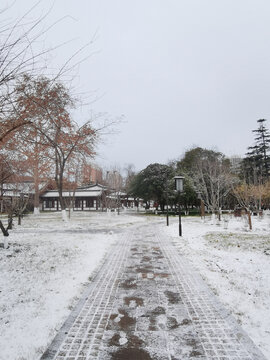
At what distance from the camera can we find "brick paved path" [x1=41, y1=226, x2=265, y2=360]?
2.59 m

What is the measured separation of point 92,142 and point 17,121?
1005 centimetres

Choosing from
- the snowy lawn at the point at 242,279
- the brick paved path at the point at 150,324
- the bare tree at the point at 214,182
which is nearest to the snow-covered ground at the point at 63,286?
the snowy lawn at the point at 242,279

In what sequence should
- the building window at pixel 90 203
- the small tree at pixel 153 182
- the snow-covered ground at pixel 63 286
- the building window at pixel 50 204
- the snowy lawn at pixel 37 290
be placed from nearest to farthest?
the snowy lawn at pixel 37 290 → the snow-covered ground at pixel 63 286 → the small tree at pixel 153 182 → the building window at pixel 90 203 → the building window at pixel 50 204

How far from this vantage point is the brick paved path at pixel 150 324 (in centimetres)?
259

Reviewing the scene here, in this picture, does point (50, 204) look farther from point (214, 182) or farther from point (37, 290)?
point (37, 290)

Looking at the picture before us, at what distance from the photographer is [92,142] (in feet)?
45.5

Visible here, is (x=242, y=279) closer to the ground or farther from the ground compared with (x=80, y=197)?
closer to the ground

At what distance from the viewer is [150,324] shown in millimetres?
3211

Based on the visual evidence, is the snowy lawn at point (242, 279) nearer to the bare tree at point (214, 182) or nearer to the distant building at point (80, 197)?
the bare tree at point (214, 182)

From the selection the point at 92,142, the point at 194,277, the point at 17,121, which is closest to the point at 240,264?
the point at 194,277

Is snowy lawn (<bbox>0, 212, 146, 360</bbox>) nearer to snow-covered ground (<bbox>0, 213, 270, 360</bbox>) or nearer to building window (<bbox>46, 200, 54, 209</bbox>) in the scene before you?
snow-covered ground (<bbox>0, 213, 270, 360</bbox>)

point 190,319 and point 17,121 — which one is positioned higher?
point 17,121

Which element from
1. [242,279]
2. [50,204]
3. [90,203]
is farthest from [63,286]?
[50,204]

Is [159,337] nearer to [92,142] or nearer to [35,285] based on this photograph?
[35,285]
